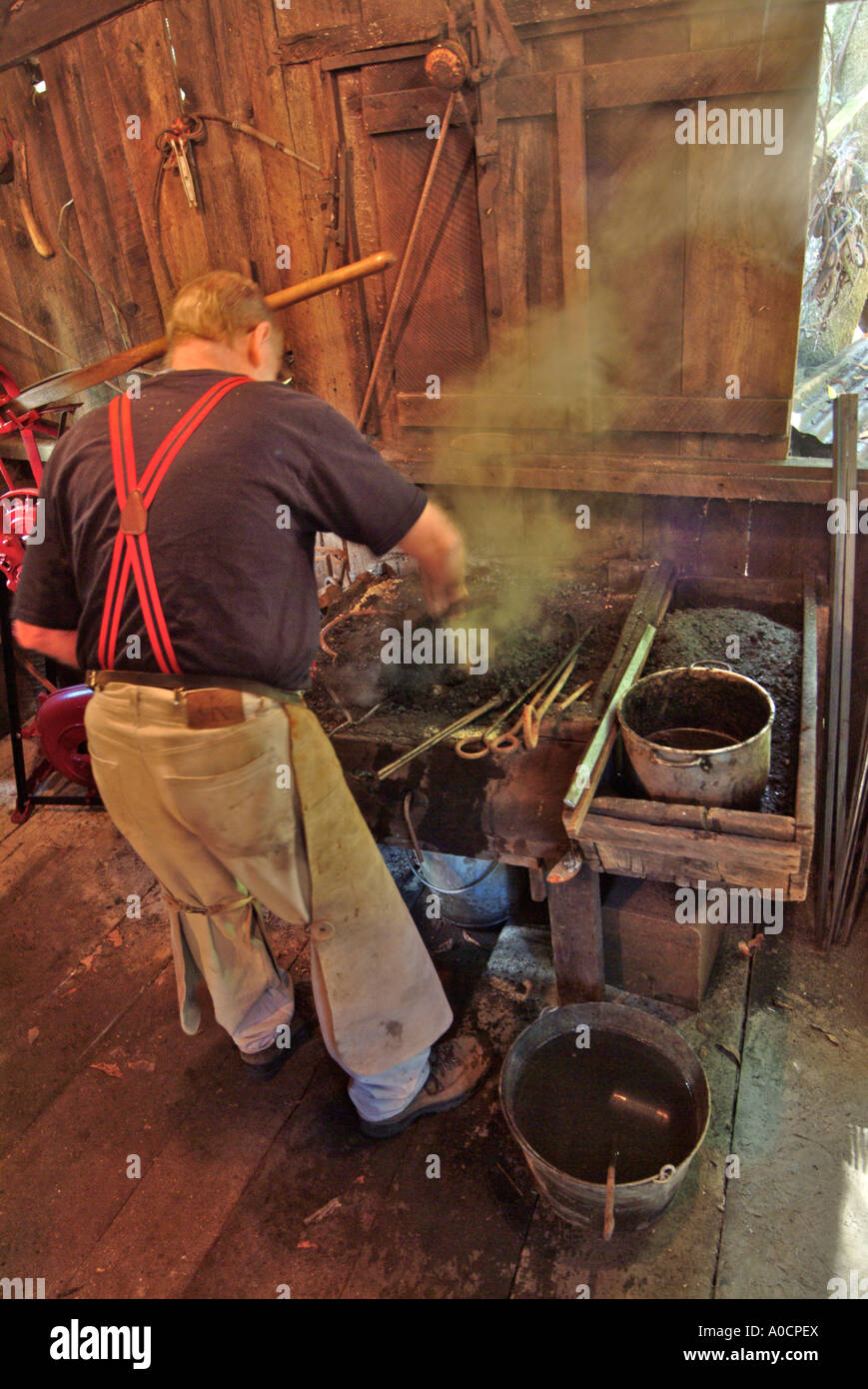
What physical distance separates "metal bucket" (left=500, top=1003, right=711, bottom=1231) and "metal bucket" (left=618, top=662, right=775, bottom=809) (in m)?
0.81

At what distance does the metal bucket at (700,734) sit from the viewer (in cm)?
271

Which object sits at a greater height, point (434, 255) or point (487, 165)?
point (487, 165)

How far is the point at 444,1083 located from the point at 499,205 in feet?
12.3

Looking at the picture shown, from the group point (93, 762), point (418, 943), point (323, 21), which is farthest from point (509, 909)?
point (323, 21)

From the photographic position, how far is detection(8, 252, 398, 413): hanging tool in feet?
12.1

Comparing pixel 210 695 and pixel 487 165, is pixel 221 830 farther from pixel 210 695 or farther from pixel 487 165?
pixel 487 165

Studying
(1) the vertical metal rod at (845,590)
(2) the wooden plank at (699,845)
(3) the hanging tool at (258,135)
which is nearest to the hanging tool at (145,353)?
(3) the hanging tool at (258,135)

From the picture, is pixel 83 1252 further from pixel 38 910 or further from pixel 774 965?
pixel 774 965

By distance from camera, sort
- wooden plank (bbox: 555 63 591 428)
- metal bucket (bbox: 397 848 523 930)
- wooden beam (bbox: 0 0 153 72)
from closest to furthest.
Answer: wooden plank (bbox: 555 63 591 428)
metal bucket (bbox: 397 848 523 930)
wooden beam (bbox: 0 0 153 72)

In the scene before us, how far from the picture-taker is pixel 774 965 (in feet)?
11.7

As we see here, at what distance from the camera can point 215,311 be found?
2.55m

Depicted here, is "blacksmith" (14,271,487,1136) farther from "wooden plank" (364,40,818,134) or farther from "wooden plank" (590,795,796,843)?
"wooden plank" (364,40,818,134)

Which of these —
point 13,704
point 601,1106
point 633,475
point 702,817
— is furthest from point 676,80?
point 13,704

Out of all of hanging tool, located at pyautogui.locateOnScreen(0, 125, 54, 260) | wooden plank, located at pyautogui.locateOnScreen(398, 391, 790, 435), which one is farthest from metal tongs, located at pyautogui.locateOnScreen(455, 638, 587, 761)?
hanging tool, located at pyautogui.locateOnScreen(0, 125, 54, 260)
